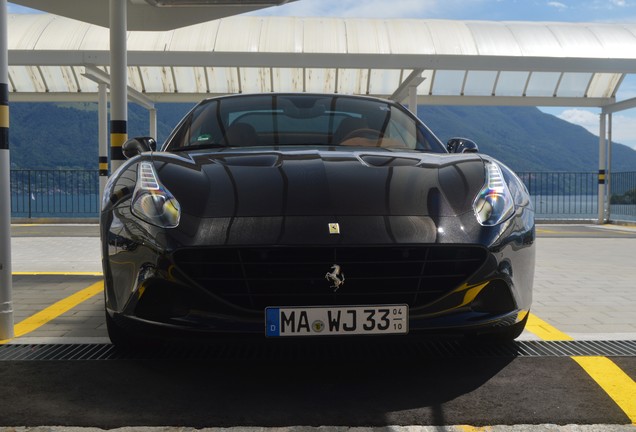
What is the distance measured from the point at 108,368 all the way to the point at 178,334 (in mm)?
608

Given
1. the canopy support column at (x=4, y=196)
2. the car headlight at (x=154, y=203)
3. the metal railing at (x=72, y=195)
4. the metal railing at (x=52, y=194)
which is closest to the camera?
the car headlight at (x=154, y=203)

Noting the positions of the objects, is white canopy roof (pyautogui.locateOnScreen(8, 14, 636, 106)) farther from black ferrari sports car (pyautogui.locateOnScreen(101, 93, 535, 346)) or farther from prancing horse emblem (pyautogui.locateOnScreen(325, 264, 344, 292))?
prancing horse emblem (pyautogui.locateOnScreen(325, 264, 344, 292))

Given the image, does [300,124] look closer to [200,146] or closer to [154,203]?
[200,146]

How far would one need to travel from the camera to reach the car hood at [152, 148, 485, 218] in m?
2.56

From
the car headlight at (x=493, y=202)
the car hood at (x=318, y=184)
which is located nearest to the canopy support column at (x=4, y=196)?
the car hood at (x=318, y=184)

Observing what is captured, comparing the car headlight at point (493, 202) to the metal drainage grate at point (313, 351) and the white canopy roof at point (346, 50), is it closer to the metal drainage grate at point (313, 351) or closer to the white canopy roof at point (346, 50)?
the metal drainage grate at point (313, 351)

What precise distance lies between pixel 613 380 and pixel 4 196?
3.10m

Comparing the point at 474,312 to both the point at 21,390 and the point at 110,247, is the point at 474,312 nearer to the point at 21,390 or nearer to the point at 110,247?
the point at 110,247

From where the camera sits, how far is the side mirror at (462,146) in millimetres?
3596

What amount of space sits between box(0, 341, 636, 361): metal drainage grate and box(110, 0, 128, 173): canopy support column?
2.57 metres

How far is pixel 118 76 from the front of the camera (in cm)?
565

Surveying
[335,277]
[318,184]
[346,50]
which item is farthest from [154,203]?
[346,50]

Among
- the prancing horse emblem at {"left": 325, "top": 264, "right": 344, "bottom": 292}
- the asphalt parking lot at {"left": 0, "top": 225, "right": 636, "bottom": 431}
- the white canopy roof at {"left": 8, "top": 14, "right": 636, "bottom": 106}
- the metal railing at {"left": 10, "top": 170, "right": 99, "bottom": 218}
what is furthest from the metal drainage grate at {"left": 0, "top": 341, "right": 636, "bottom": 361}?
the metal railing at {"left": 10, "top": 170, "right": 99, "bottom": 218}

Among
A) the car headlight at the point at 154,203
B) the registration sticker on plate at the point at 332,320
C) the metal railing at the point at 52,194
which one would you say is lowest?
the metal railing at the point at 52,194
